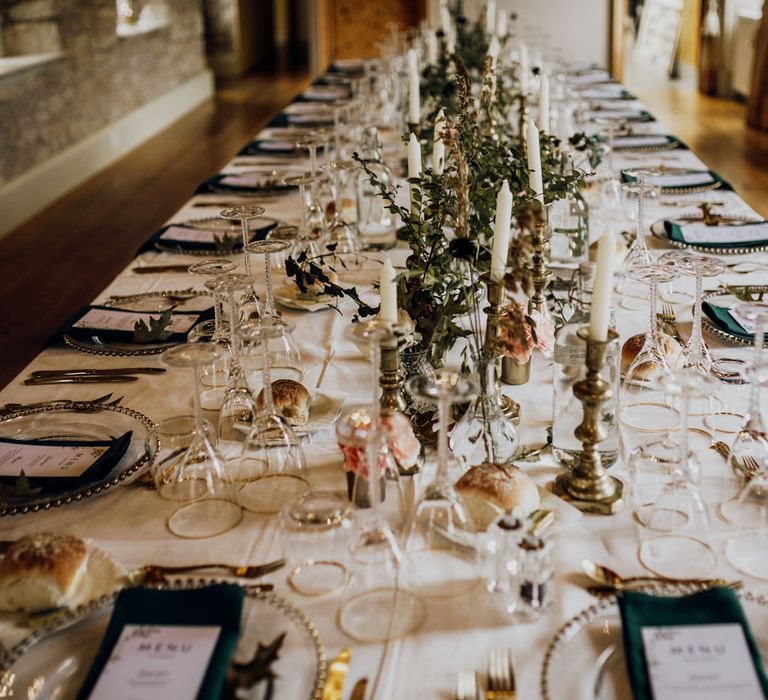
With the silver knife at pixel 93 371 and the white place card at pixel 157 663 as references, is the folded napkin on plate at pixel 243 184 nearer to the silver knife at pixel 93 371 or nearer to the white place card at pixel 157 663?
the silver knife at pixel 93 371

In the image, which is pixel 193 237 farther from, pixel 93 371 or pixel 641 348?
pixel 641 348

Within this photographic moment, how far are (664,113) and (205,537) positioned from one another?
28.0 ft

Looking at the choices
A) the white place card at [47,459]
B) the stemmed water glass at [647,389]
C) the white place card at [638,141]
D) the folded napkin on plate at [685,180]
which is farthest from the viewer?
the white place card at [638,141]

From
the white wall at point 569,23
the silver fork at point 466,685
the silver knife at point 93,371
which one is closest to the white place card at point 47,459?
the silver knife at point 93,371

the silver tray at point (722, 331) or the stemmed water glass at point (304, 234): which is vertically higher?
the stemmed water glass at point (304, 234)

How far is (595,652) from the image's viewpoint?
3.60 ft

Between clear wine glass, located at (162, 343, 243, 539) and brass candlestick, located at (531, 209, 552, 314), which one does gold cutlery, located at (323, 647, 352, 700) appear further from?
brass candlestick, located at (531, 209, 552, 314)

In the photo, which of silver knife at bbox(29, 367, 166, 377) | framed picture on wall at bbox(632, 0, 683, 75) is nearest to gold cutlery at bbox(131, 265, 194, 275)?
silver knife at bbox(29, 367, 166, 377)

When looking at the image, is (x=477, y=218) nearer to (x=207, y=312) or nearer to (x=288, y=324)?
(x=288, y=324)

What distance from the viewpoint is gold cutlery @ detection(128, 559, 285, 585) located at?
4.15ft

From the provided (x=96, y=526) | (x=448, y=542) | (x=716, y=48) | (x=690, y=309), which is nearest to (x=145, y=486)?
(x=96, y=526)

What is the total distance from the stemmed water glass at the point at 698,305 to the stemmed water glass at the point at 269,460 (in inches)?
29.9

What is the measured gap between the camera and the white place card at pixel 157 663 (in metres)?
1.05

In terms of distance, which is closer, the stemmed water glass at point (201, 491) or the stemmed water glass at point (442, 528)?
the stemmed water glass at point (442, 528)
